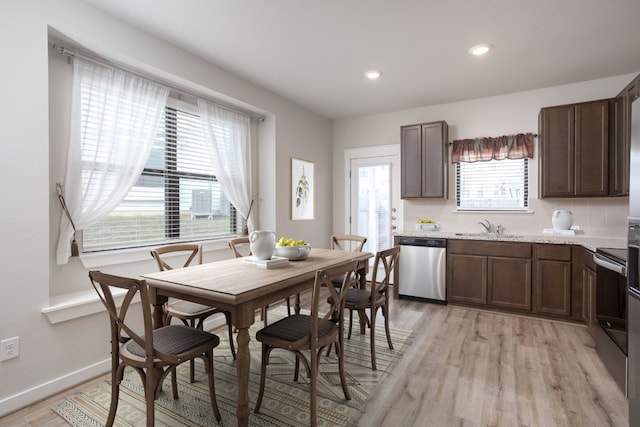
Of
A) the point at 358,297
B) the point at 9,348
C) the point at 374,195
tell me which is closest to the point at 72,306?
the point at 9,348

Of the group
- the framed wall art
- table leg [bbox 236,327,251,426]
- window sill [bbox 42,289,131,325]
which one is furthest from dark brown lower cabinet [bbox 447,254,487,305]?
window sill [bbox 42,289,131,325]

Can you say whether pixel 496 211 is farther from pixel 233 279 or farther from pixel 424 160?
pixel 233 279

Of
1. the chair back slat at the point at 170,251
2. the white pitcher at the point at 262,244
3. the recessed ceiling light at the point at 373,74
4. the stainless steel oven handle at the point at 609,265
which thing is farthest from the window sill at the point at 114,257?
the stainless steel oven handle at the point at 609,265

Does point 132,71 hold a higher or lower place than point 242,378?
higher

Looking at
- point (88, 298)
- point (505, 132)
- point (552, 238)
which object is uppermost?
point (505, 132)

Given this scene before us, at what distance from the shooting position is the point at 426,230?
4.64 meters

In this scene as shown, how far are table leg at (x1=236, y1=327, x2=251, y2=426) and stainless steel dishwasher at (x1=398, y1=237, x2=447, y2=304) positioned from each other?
3.06 meters

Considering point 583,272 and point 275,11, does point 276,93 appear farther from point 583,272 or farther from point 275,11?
point 583,272

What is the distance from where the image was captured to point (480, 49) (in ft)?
10.00

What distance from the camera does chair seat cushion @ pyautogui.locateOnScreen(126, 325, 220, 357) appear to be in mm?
1714

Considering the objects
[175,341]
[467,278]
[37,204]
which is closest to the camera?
[175,341]

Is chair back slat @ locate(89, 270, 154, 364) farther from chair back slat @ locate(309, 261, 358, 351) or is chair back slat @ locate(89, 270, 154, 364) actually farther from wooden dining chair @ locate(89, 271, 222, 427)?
chair back slat @ locate(309, 261, 358, 351)

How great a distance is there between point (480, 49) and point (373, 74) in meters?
1.10

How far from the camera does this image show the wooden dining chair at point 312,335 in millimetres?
1808
